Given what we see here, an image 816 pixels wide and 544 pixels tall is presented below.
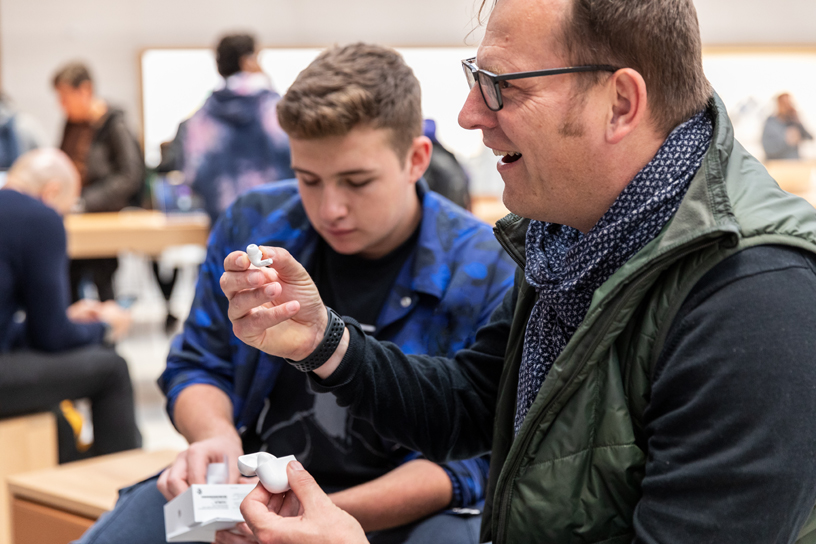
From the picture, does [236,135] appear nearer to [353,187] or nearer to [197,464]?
[353,187]

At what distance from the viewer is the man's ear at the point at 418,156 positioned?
1.70m

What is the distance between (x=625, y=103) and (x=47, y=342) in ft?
8.21

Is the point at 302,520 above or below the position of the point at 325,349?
below

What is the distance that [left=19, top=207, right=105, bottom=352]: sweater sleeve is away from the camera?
284 cm

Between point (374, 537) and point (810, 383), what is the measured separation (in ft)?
2.90

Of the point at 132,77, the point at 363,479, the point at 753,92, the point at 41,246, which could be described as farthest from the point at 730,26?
the point at 363,479

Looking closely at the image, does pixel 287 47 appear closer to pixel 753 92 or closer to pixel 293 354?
pixel 753 92

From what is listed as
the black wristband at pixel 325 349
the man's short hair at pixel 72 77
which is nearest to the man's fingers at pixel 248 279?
the black wristband at pixel 325 349

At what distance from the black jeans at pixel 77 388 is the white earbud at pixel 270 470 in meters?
1.99

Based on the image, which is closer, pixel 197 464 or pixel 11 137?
pixel 197 464

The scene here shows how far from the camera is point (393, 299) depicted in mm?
1593

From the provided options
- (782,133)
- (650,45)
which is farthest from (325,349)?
(782,133)

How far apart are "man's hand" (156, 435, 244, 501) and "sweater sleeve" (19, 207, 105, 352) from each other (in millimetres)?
1612

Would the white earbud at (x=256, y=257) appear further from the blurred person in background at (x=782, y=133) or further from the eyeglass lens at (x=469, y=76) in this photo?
the blurred person in background at (x=782, y=133)
